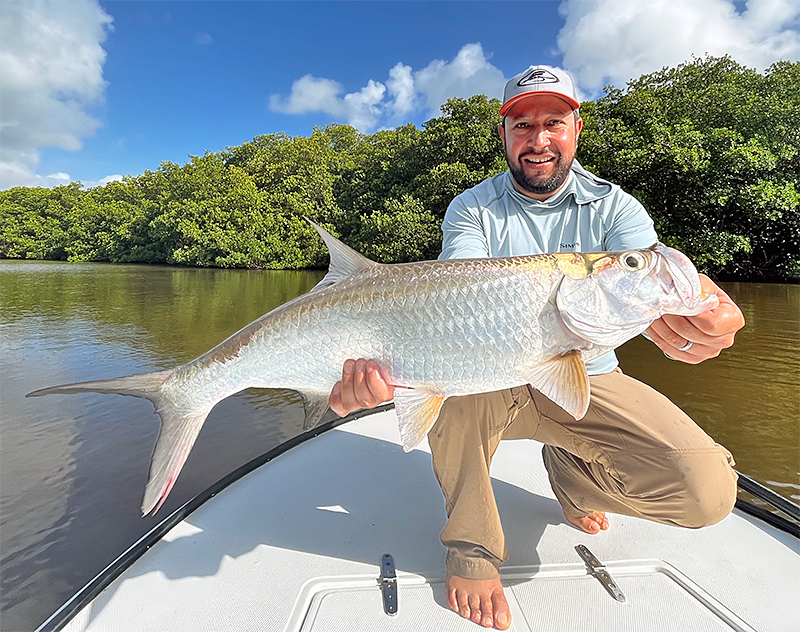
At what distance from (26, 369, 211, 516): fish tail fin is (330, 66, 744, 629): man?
0.65 meters

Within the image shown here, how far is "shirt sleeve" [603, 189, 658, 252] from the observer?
2729 millimetres

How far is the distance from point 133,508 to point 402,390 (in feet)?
11.8

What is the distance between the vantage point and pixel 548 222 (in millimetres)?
2955

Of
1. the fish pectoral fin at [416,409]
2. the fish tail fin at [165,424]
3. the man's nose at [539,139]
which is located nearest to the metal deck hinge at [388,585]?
the fish pectoral fin at [416,409]

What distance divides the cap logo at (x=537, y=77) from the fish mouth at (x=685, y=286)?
145cm

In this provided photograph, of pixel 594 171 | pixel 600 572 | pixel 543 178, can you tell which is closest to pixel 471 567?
pixel 600 572

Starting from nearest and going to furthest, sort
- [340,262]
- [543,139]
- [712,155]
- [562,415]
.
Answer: [340,262], [562,415], [543,139], [712,155]

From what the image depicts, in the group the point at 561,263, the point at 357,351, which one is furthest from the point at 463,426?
the point at 561,263

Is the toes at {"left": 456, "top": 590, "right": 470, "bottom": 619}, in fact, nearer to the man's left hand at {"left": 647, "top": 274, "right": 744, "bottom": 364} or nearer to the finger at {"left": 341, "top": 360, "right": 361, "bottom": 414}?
the finger at {"left": 341, "top": 360, "right": 361, "bottom": 414}

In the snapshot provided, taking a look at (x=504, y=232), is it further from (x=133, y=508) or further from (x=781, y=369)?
(x=781, y=369)

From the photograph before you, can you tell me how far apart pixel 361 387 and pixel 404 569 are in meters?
0.91

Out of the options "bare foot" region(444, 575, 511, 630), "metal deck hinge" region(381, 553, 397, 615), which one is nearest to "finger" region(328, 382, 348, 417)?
"metal deck hinge" region(381, 553, 397, 615)

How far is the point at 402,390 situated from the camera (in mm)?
2086

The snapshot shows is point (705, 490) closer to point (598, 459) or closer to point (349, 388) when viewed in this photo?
point (598, 459)
